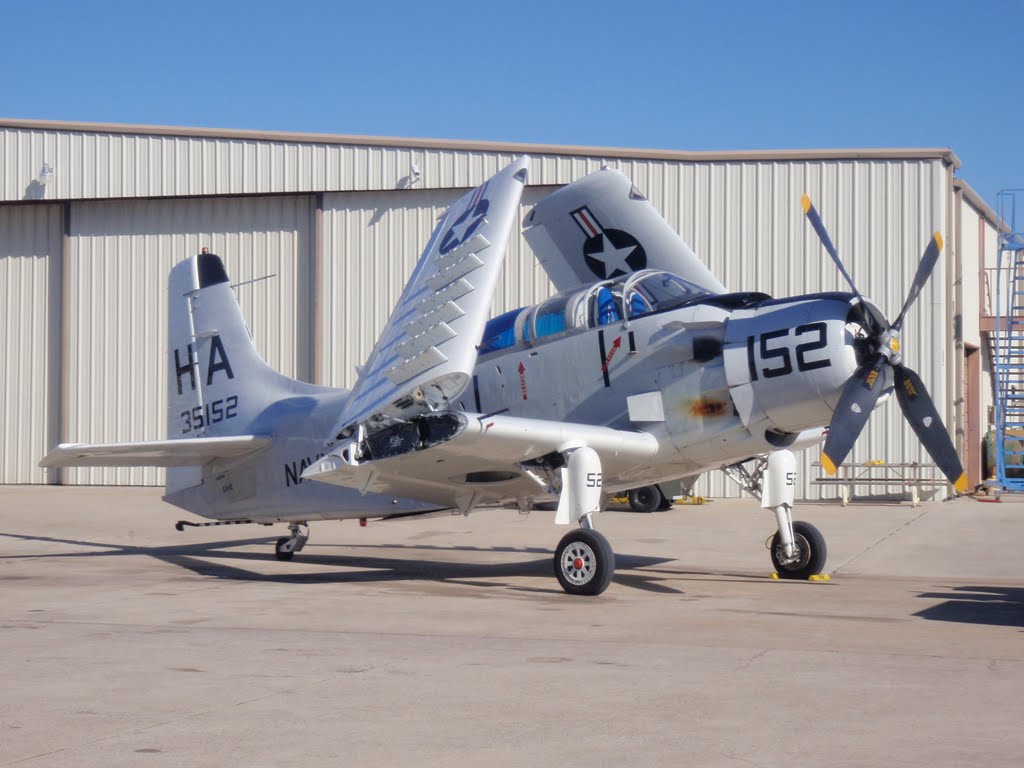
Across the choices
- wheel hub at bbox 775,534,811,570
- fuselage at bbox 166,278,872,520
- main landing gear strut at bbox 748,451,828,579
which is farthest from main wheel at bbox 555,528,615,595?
wheel hub at bbox 775,534,811,570

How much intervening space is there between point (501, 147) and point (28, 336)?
13.4 meters

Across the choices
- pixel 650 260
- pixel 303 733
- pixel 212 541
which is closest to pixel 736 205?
pixel 650 260

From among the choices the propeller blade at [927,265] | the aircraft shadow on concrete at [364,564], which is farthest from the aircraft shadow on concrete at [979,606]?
the propeller blade at [927,265]

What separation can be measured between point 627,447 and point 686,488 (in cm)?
245

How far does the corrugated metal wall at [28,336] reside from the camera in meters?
30.9

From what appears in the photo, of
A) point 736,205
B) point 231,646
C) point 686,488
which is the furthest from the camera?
point 736,205

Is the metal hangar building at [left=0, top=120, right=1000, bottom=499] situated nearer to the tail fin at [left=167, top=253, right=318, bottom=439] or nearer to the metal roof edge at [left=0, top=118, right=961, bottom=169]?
the metal roof edge at [left=0, top=118, right=961, bottom=169]

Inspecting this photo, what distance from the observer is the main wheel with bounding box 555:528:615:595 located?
436 inches

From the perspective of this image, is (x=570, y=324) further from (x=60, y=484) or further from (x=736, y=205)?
(x=60, y=484)

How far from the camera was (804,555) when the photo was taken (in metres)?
12.8

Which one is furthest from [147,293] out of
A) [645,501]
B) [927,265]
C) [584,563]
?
[927,265]

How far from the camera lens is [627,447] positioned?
1154 cm

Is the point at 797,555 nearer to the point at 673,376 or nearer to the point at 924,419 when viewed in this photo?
the point at 924,419

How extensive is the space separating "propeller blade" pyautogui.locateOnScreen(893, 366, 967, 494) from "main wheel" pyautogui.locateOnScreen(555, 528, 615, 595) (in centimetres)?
315
